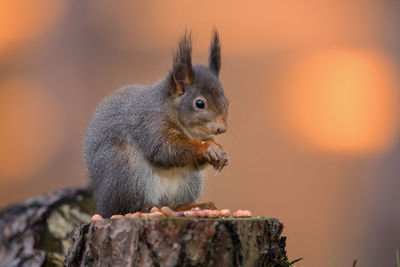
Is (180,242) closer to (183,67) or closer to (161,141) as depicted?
(161,141)

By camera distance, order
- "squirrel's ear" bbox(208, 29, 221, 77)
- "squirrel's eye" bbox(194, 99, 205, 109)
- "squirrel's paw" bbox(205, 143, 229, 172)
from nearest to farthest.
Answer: "squirrel's paw" bbox(205, 143, 229, 172) < "squirrel's eye" bbox(194, 99, 205, 109) < "squirrel's ear" bbox(208, 29, 221, 77)

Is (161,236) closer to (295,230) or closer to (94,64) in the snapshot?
(295,230)

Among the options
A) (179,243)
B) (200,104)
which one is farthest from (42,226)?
(179,243)

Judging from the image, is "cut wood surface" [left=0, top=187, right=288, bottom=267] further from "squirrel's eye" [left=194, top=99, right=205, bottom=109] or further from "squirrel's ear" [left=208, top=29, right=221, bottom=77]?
"squirrel's ear" [left=208, top=29, right=221, bottom=77]

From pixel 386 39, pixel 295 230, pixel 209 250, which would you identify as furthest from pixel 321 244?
pixel 209 250

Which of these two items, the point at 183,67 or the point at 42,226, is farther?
the point at 42,226

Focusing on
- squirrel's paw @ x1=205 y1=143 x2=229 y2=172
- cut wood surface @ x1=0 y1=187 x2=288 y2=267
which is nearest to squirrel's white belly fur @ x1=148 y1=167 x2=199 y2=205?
squirrel's paw @ x1=205 y1=143 x2=229 y2=172

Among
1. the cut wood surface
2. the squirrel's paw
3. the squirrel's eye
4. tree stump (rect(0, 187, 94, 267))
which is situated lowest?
tree stump (rect(0, 187, 94, 267))
